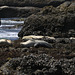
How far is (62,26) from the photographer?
21625 mm

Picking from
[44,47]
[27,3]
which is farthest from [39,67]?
[27,3]

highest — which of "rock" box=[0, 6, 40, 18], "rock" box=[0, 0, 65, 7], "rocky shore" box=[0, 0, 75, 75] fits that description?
"rocky shore" box=[0, 0, 75, 75]

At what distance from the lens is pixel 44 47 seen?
13641 millimetres

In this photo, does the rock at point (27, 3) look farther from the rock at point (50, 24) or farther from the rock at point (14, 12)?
the rock at point (50, 24)

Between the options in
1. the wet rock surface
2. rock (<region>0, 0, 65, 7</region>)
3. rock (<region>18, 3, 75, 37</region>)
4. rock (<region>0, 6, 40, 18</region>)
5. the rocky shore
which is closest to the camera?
the wet rock surface

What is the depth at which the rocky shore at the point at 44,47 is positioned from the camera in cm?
711

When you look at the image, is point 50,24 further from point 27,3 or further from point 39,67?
point 27,3

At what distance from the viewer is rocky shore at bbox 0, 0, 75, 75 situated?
7109mm

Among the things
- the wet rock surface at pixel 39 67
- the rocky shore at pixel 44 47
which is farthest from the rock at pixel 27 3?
the wet rock surface at pixel 39 67

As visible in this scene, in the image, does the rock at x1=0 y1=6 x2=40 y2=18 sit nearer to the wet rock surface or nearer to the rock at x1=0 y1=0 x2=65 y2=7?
the rock at x1=0 y1=0 x2=65 y2=7

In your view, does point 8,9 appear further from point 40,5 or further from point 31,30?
point 31,30

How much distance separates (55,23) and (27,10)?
5108 centimetres

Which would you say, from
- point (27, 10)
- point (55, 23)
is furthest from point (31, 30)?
point (27, 10)

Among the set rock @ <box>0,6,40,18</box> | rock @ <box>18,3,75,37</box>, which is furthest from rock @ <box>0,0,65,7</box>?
rock @ <box>18,3,75,37</box>
